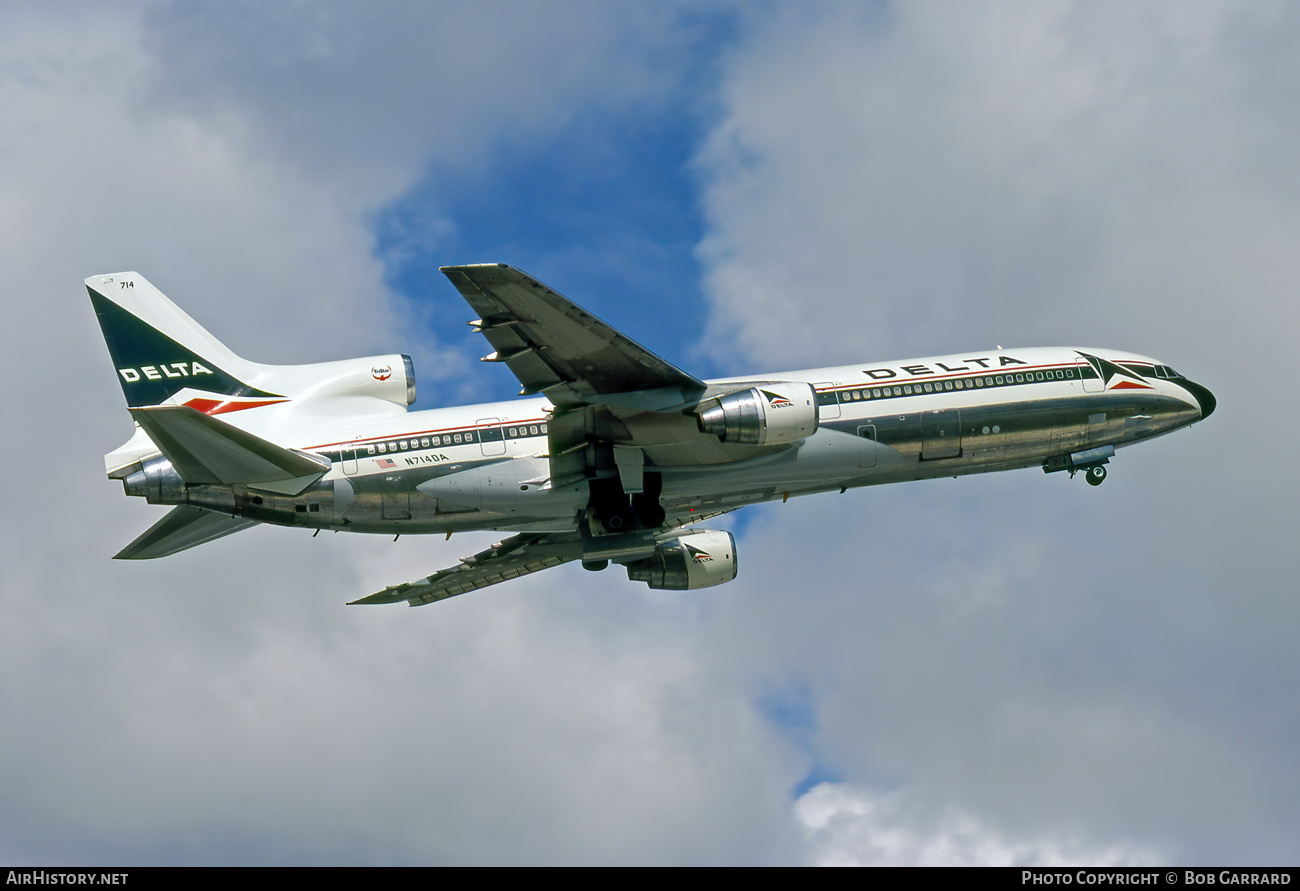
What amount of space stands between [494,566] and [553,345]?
1410cm

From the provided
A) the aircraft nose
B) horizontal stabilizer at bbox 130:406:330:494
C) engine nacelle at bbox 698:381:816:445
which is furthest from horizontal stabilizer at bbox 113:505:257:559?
the aircraft nose

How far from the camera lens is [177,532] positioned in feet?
135

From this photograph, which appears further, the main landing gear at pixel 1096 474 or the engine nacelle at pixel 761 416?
the main landing gear at pixel 1096 474

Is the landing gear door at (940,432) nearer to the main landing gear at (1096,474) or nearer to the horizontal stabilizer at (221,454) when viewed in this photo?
the main landing gear at (1096,474)

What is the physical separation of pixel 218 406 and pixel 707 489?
14.7m

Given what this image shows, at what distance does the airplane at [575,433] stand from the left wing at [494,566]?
4.39 m

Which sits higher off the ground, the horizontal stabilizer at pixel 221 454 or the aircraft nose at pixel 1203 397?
the aircraft nose at pixel 1203 397

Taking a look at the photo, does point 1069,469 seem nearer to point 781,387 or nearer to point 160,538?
point 781,387

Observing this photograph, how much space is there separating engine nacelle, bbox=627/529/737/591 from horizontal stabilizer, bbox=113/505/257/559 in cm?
1332

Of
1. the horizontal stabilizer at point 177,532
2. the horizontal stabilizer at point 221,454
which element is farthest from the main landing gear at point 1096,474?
the horizontal stabilizer at point 177,532

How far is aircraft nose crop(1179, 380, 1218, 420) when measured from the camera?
45500 mm

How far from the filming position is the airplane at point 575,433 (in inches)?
1522
